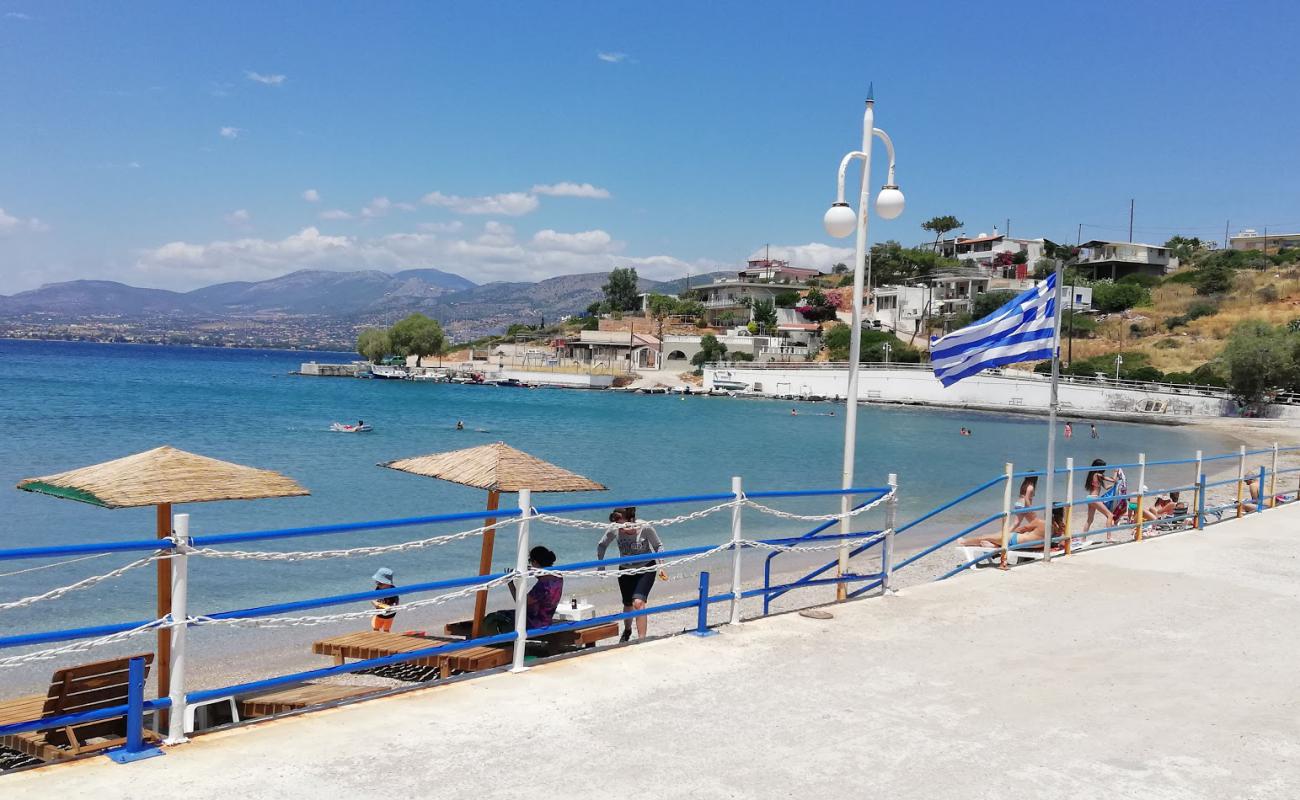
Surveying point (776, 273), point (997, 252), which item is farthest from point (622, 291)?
point (997, 252)

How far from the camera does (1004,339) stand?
11508mm

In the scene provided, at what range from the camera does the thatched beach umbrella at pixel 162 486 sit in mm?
6762

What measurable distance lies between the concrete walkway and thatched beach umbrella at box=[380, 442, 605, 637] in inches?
72.6

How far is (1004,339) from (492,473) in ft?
20.7

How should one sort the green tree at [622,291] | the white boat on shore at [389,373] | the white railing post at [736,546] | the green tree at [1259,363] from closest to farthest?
the white railing post at [736,546] < the green tree at [1259,363] < the white boat on shore at [389,373] < the green tree at [622,291]

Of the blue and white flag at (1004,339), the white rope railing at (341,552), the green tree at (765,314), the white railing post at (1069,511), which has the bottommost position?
the white railing post at (1069,511)

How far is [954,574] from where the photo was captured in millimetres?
11906

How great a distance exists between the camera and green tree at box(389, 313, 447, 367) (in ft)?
509

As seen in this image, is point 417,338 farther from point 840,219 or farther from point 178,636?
point 178,636

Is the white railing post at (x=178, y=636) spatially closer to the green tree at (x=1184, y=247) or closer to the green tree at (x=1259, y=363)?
the green tree at (x=1259, y=363)

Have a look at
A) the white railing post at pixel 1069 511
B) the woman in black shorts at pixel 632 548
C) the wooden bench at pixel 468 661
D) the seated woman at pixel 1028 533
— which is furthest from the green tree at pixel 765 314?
the wooden bench at pixel 468 661

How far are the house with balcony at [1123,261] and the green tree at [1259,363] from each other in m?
60.2

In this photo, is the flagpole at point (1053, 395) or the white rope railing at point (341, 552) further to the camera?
the flagpole at point (1053, 395)

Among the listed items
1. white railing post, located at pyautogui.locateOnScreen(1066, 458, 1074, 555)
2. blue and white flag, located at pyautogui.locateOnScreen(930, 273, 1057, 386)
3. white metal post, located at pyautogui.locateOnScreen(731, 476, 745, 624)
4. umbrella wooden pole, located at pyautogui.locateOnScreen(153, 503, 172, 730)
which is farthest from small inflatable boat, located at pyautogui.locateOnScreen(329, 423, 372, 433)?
umbrella wooden pole, located at pyautogui.locateOnScreen(153, 503, 172, 730)
